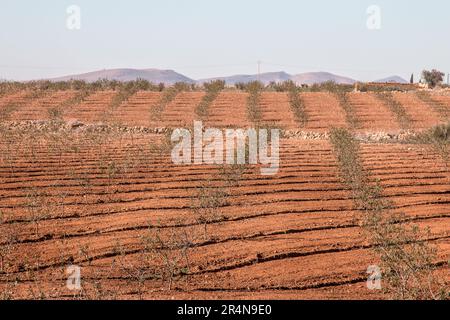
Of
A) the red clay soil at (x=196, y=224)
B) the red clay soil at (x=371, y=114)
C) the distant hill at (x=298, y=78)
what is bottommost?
the red clay soil at (x=196, y=224)

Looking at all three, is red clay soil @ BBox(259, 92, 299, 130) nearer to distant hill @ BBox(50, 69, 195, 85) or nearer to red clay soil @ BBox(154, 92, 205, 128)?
red clay soil @ BBox(154, 92, 205, 128)

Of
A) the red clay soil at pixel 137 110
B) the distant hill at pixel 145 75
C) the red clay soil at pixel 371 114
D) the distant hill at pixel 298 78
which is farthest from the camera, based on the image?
the distant hill at pixel 298 78

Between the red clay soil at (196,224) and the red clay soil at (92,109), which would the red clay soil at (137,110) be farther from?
the red clay soil at (196,224)

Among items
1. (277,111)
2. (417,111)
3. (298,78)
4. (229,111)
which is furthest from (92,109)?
(298,78)

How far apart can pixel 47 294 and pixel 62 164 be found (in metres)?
9.20

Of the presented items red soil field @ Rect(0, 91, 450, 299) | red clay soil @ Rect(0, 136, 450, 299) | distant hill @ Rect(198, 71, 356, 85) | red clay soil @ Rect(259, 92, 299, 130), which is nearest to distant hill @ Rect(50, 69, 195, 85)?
distant hill @ Rect(198, 71, 356, 85)

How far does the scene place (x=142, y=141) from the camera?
20.7 m

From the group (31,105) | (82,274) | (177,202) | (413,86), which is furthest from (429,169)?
(413,86)

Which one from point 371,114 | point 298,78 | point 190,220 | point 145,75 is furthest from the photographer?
point 298,78

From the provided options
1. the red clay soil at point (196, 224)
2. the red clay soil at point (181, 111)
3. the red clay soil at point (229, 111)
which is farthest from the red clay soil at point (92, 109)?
the red clay soil at point (196, 224)

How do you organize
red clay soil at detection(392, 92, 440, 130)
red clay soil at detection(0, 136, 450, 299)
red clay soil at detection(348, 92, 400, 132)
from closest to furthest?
red clay soil at detection(0, 136, 450, 299), red clay soil at detection(348, 92, 400, 132), red clay soil at detection(392, 92, 440, 130)

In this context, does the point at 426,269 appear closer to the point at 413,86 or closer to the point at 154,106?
the point at 154,106

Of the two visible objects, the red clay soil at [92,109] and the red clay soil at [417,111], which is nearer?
the red clay soil at [417,111]

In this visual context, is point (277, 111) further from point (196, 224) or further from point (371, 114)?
point (196, 224)
